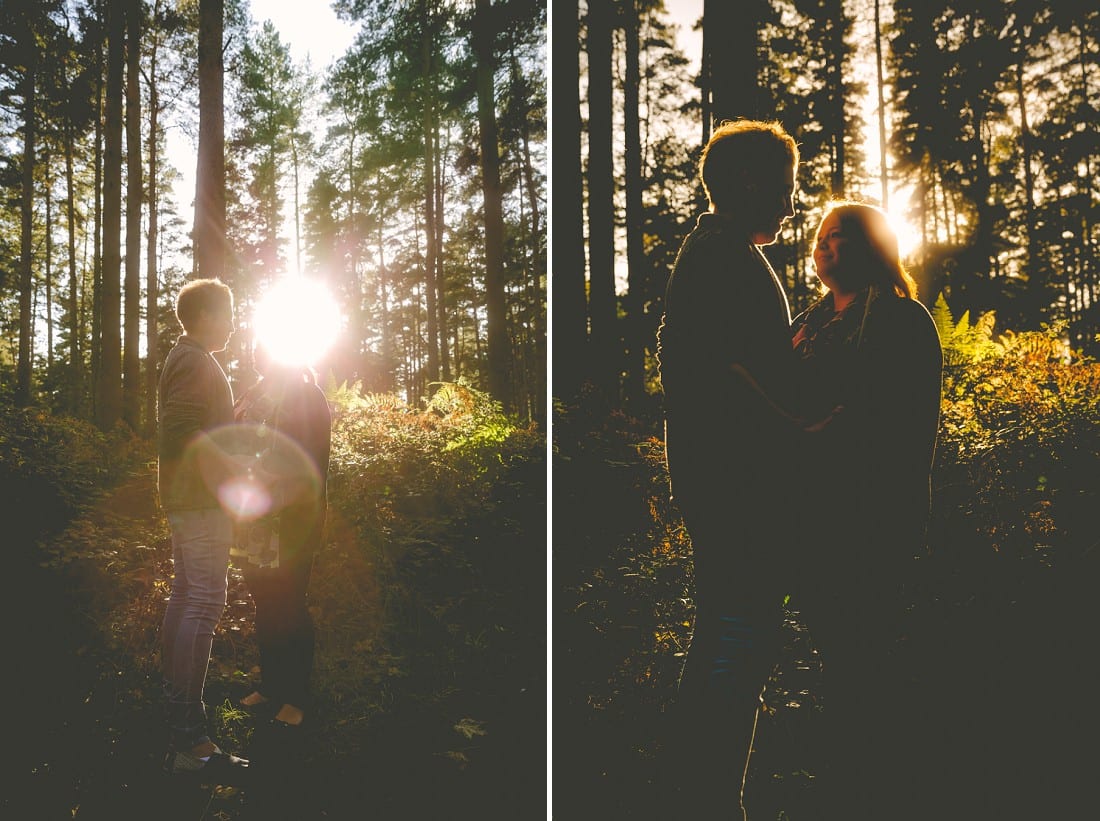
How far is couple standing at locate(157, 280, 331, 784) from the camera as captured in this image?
2934mm

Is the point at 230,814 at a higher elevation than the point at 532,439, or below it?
below

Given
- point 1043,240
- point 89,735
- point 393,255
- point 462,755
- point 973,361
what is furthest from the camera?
point 393,255

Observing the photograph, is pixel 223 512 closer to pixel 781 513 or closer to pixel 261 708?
pixel 261 708

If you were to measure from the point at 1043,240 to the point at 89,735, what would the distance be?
24997 millimetres

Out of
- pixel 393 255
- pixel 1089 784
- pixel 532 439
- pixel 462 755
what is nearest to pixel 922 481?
pixel 1089 784

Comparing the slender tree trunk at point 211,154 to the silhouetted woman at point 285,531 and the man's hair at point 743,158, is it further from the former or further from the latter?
the man's hair at point 743,158

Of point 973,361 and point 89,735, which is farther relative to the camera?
point 973,361

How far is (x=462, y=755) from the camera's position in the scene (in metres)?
3.28

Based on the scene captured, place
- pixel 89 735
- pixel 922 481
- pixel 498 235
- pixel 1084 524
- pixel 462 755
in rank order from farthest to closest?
pixel 498 235, pixel 1084 524, pixel 462 755, pixel 89 735, pixel 922 481

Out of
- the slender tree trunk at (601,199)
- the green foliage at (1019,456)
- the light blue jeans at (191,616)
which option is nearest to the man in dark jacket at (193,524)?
the light blue jeans at (191,616)

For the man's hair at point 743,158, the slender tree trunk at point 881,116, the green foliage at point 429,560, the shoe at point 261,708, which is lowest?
the shoe at point 261,708

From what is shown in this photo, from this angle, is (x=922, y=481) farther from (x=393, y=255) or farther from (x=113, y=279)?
(x=393, y=255)

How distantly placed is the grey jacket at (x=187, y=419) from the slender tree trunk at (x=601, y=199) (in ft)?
19.5

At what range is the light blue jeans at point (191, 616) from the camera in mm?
2900
